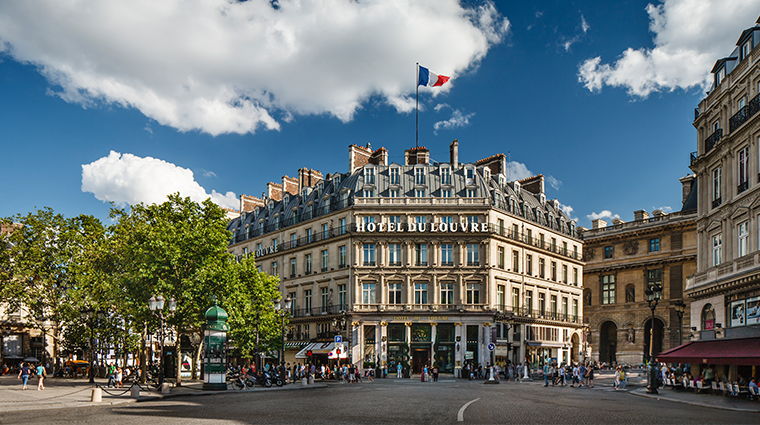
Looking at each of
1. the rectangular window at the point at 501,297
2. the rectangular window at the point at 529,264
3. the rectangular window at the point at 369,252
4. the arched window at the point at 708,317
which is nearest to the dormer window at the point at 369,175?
the rectangular window at the point at 369,252

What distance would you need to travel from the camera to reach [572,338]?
222 feet

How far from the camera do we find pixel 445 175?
59.5 meters

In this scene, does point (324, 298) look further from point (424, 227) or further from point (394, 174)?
point (394, 174)

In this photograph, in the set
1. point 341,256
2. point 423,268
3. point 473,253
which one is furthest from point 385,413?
point 341,256

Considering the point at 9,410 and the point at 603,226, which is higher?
the point at 603,226

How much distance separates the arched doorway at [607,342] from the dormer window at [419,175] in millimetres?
29995

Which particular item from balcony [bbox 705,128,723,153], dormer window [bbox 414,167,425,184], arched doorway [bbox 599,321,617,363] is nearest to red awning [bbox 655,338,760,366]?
balcony [bbox 705,128,723,153]

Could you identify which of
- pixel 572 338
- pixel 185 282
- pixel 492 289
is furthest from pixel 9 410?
pixel 572 338

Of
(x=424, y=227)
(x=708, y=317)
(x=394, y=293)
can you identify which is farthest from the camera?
(x=394, y=293)

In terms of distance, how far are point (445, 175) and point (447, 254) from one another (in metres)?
7.45

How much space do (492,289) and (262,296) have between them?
20.1 m

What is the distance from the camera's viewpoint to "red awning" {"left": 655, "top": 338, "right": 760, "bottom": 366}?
2633 cm

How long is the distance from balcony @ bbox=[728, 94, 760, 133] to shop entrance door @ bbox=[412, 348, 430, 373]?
30.8 m

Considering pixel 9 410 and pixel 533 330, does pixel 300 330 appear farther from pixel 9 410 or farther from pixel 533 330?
pixel 9 410
